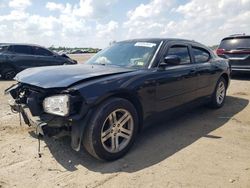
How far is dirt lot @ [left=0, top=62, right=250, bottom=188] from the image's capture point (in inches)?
135

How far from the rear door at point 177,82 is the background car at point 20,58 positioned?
8.23m

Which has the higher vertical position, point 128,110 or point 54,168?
point 128,110

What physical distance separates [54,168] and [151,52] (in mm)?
2323

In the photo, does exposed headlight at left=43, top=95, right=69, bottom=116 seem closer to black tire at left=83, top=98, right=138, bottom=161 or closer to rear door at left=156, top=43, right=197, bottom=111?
black tire at left=83, top=98, right=138, bottom=161

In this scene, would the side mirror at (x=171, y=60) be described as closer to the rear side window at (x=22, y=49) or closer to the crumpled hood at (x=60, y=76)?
the crumpled hood at (x=60, y=76)

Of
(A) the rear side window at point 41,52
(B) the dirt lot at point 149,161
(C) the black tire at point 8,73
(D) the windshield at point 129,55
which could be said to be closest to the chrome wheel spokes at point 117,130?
(B) the dirt lot at point 149,161

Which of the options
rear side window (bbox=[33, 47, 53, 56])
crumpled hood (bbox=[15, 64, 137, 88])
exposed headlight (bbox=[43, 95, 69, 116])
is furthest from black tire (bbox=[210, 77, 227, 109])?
rear side window (bbox=[33, 47, 53, 56])

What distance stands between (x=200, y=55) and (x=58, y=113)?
3610 millimetres

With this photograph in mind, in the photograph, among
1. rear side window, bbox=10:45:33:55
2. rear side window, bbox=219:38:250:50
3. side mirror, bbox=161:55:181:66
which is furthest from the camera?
rear side window, bbox=10:45:33:55

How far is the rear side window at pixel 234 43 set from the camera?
434 inches

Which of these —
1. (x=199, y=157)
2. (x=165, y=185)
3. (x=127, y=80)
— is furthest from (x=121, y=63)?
(x=165, y=185)

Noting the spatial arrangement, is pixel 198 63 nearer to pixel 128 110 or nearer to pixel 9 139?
pixel 128 110

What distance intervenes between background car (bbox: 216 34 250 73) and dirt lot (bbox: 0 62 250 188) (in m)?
5.97

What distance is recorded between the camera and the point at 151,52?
484 centimetres
